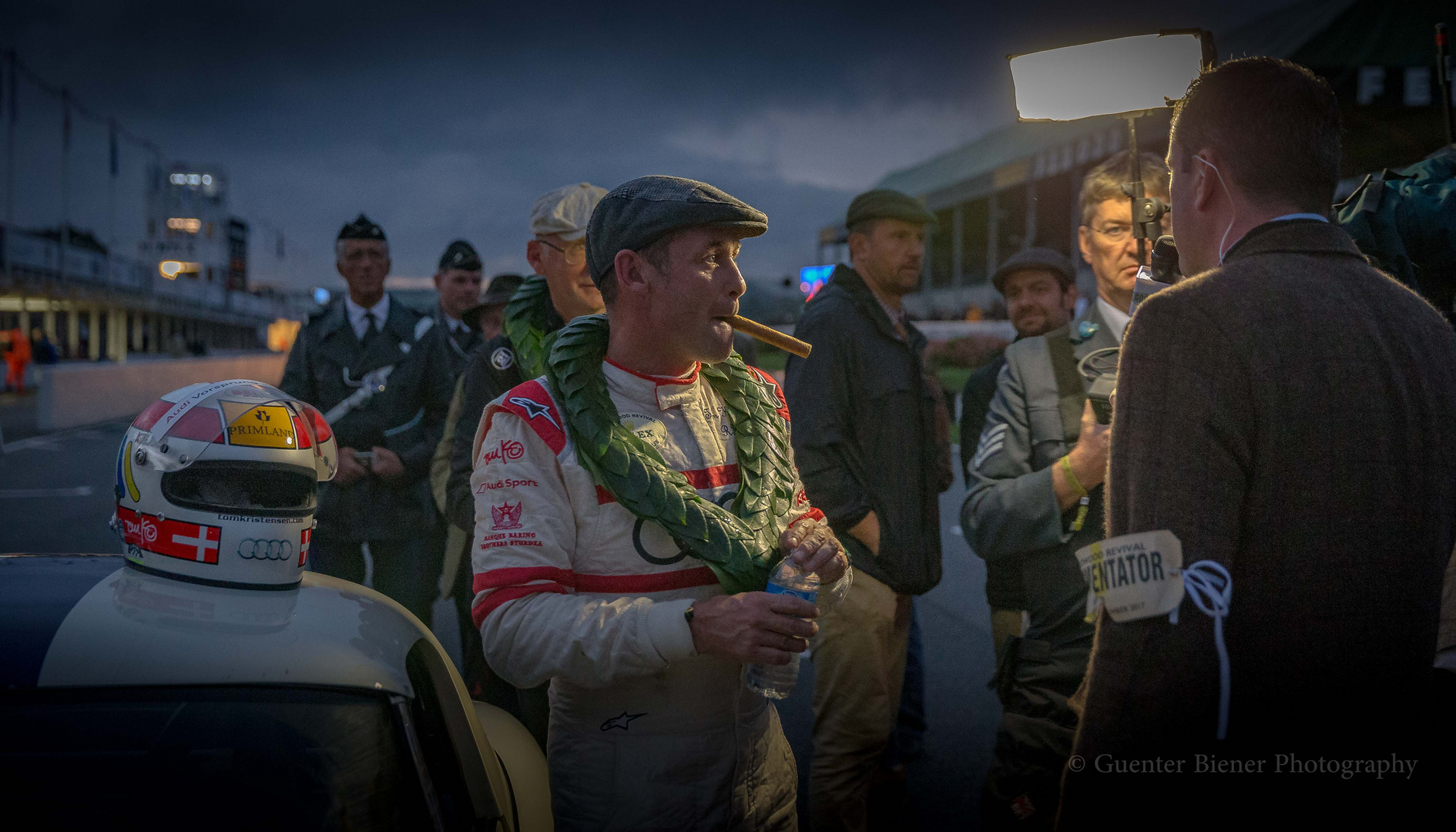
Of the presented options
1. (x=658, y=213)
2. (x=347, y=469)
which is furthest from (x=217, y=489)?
(x=347, y=469)

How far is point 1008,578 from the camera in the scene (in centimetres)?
345

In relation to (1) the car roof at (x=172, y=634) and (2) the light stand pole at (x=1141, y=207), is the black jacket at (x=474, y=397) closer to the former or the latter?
(1) the car roof at (x=172, y=634)

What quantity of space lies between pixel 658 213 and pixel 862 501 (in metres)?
1.76

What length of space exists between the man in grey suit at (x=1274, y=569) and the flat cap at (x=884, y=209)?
254 cm

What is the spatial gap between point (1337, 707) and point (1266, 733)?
11 cm

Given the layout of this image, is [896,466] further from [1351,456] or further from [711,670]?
[1351,456]

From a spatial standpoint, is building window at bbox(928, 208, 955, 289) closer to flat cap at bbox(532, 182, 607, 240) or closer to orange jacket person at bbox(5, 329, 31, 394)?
orange jacket person at bbox(5, 329, 31, 394)

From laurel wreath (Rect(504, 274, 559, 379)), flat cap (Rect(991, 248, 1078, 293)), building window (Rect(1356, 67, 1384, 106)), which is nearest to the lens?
laurel wreath (Rect(504, 274, 559, 379))

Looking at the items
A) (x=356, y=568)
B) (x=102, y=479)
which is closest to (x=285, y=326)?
(x=102, y=479)

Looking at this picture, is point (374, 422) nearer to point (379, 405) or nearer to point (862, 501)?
point (379, 405)

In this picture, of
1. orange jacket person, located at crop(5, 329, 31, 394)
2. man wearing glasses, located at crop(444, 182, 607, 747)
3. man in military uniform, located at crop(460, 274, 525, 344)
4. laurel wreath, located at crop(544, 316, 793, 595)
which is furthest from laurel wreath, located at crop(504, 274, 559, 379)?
orange jacket person, located at crop(5, 329, 31, 394)

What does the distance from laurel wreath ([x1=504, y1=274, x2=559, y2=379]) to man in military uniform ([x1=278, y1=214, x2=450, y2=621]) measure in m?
1.47

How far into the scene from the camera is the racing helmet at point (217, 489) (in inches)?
76.2

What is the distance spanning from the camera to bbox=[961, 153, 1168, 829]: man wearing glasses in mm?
2684
